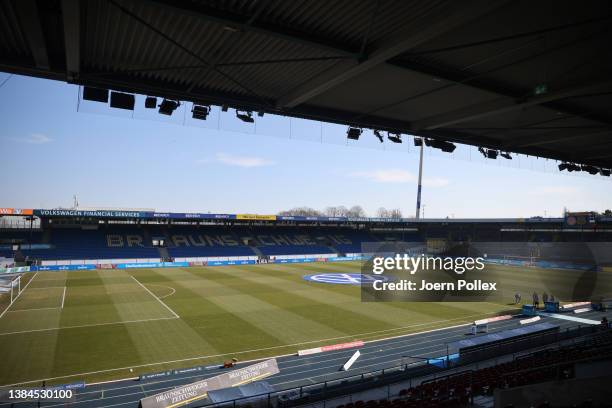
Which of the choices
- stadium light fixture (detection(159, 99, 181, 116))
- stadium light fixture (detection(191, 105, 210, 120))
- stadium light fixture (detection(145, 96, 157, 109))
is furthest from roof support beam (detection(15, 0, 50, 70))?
stadium light fixture (detection(191, 105, 210, 120))

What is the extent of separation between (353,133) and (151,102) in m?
6.52

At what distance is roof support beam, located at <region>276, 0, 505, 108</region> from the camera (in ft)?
22.1

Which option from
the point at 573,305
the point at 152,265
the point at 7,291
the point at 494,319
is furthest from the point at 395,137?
the point at 152,265

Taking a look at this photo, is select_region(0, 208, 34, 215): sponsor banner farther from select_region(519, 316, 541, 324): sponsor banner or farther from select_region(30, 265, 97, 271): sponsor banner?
select_region(519, 316, 541, 324): sponsor banner

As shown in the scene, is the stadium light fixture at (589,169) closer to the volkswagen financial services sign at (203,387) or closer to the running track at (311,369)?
the running track at (311,369)

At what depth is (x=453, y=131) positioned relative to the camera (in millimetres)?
15102

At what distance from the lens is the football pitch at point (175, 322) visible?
1772 centimetres

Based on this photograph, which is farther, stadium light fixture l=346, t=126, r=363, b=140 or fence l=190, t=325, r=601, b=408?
stadium light fixture l=346, t=126, r=363, b=140

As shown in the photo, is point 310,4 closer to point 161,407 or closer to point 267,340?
point 161,407

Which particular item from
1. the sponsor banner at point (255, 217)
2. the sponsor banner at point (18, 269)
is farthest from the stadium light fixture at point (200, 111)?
the sponsor banner at point (255, 217)

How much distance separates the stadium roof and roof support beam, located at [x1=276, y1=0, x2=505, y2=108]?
0.03m

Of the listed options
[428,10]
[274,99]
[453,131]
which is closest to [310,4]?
[428,10]

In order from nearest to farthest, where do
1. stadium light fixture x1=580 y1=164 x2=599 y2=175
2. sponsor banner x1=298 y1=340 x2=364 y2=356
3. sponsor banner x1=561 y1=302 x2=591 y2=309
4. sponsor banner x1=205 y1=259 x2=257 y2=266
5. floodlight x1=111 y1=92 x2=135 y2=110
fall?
floodlight x1=111 y1=92 x2=135 y2=110 < sponsor banner x1=298 y1=340 x2=364 y2=356 < stadium light fixture x1=580 y1=164 x2=599 y2=175 < sponsor banner x1=561 y1=302 x2=591 y2=309 < sponsor banner x1=205 y1=259 x2=257 y2=266

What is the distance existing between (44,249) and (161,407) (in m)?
47.4
